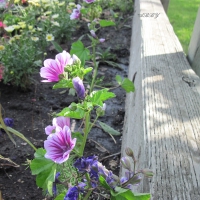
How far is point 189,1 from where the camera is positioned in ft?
20.7

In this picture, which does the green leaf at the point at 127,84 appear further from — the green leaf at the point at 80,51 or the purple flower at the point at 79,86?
the green leaf at the point at 80,51

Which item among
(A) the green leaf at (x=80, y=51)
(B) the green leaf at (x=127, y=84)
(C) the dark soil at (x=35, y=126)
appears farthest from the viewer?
(A) the green leaf at (x=80, y=51)

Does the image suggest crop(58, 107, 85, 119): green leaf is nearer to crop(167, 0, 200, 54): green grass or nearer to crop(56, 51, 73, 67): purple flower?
→ crop(56, 51, 73, 67): purple flower

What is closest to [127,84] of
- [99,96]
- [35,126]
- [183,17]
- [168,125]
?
[168,125]

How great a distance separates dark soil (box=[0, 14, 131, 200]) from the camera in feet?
5.68

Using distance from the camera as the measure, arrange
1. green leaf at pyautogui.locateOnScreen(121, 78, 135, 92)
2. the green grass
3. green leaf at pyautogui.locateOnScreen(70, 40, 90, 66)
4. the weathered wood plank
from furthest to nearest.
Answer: the green grass
green leaf at pyautogui.locateOnScreen(70, 40, 90, 66)
green leaf at pyautogui.locateOnScreen(121, 78, 135, 92)
the weathered wood plank

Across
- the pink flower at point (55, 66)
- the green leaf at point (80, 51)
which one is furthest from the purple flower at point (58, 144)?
the green leaf at point (80, 51)

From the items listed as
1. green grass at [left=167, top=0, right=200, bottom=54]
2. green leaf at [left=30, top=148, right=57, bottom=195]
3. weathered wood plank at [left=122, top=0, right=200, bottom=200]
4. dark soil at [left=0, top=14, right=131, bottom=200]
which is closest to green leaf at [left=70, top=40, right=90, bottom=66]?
dark soil at [left=0, top=14, right=131, bottom=200]

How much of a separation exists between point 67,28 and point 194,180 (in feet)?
9.95

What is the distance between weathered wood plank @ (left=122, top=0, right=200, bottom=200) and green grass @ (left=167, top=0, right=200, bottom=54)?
280cm

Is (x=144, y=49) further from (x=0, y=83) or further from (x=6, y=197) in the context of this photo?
(x=0, y=83)

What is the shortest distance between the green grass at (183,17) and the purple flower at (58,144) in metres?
3.55

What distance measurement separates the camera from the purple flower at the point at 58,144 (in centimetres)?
82

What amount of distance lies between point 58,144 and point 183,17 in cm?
497
